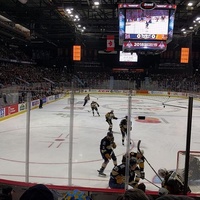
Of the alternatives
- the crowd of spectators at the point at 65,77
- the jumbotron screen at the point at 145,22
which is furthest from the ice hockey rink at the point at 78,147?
the crowd of spectators at the point at 65,77

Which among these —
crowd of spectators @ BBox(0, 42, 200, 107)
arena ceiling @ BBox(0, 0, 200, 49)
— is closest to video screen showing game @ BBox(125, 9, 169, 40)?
arena ceiling @ BBox(0, 0, 200, 49)

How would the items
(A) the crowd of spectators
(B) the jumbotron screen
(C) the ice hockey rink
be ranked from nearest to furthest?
(C) the ice hockey rink
(B) the jumbotron screen
(A) the crowd of spectators

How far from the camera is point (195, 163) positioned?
5.37 m

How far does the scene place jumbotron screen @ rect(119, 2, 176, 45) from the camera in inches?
523

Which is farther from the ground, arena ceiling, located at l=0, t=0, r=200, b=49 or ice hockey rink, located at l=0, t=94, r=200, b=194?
arena ceiling, located at l=0, t=0, r=200, b=49

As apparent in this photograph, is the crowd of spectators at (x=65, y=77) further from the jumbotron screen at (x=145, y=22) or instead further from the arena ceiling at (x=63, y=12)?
the jumbotron screen at (x=145, y=22)

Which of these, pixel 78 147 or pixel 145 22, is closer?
pixel 78 147

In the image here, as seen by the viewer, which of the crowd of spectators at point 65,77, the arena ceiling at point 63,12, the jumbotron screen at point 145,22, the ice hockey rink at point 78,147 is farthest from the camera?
the crowd of spectators at point 65,77

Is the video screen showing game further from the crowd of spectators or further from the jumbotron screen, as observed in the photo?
the crowd of spectators

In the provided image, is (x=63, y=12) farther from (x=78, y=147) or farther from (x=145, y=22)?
(x=78, y=147)

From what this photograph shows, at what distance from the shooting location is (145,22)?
13523 millimetres

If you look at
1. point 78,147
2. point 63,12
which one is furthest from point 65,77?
point 78,147

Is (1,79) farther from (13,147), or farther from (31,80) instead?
(13,147)

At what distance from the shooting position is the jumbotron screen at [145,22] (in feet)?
43.6
